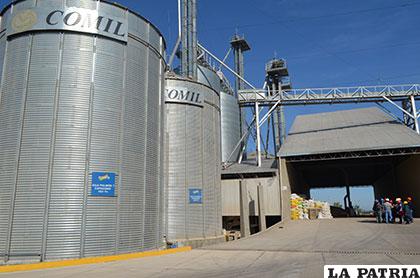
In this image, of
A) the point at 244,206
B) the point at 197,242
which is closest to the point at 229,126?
the point at 244,206

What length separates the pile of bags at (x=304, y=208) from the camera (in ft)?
107

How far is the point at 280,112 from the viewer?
168 feet

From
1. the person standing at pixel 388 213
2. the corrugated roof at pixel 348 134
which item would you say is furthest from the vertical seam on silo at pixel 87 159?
the corrugated roof at pixel 348 134

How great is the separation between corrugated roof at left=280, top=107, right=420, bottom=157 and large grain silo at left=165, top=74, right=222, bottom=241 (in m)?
9.78

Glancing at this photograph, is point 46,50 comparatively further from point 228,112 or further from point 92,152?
point 228,112

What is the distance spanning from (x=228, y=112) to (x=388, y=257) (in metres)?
31.4

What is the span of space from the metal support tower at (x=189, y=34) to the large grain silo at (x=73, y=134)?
15.7 metres

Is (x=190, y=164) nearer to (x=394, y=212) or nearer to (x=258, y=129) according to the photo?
(x=258, y=129)

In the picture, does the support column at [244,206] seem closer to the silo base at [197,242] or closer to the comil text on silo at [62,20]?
the silo base at [197,242]

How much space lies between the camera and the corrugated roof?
31188 mm

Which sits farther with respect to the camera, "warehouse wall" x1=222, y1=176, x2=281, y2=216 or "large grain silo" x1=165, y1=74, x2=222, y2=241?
"warehouse wall" x1=222, y1=176, x2=281, y2=216

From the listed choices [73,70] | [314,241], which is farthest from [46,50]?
[314,241]

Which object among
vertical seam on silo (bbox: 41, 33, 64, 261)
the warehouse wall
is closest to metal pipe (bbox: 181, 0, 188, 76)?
the warehouse wall

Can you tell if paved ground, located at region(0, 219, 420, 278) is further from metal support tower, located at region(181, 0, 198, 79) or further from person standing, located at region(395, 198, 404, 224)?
metal support tower, located at region(181, 0, 198, 79)
